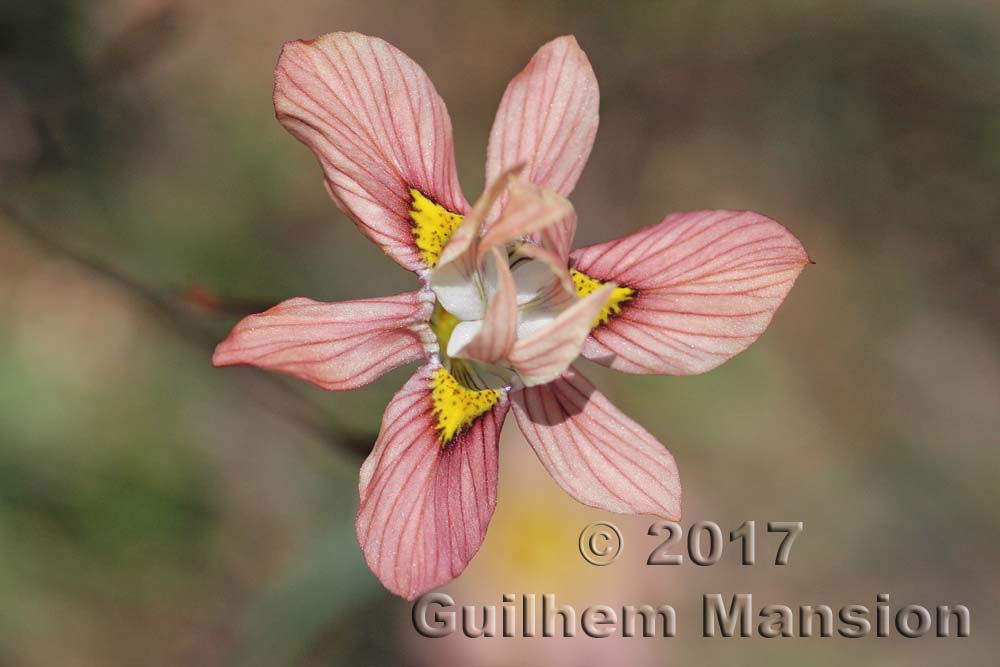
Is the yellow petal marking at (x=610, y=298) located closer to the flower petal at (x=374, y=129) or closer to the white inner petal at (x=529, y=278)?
the white inner petal at (x=529, y=278)

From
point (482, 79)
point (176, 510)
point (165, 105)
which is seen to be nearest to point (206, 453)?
point (176, 510)

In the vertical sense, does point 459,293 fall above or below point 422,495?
above

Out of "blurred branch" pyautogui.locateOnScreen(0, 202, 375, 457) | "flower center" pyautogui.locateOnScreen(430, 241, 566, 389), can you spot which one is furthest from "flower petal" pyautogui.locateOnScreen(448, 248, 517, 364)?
"blurred branch" pyautogui.locateOnScreen(0, 202, 375, 457)

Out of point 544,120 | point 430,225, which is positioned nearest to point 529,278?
point 430,225

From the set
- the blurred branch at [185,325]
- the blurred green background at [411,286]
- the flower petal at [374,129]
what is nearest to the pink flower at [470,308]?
the flower petal at [374,129]

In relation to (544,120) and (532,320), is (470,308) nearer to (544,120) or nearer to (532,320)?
(532,320)

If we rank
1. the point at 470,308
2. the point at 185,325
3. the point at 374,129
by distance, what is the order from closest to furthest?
the point at 374,129 < the point at 470,308 < the point at 185,325

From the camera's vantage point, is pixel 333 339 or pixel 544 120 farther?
pixel 544 120

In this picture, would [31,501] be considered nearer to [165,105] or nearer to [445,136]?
[165,105]
